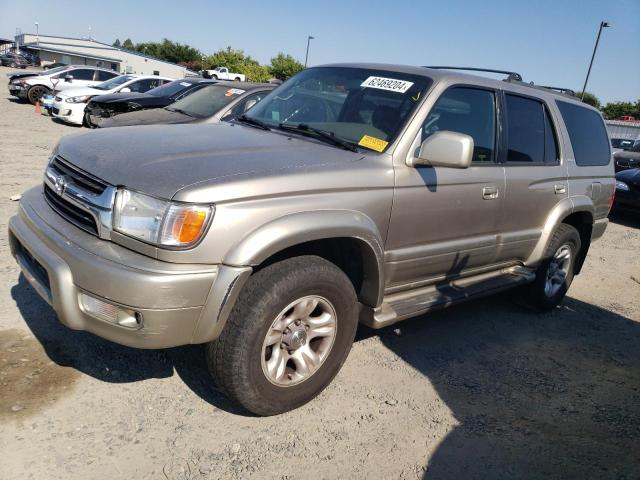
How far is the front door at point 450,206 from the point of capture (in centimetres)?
324

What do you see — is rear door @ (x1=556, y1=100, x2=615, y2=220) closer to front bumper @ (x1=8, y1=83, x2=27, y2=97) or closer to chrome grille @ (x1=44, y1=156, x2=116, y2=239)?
chrome grille @ (x1=44, y1=156, x2=116, y2=239)

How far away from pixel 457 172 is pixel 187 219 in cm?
191

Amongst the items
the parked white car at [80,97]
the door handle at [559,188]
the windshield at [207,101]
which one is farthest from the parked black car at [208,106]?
the parked white car at [80,97]

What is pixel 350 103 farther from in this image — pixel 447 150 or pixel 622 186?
pixel 622 186

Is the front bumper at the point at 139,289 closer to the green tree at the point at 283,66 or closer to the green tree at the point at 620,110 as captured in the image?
the green tree at the point at 620,110

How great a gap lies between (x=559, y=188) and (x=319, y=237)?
2736 millimetres

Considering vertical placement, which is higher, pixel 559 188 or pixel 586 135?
pixel 586 135

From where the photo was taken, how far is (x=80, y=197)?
2.69 metres

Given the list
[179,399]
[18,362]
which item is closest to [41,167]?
[18,362]

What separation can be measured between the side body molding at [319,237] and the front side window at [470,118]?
0.81 metres

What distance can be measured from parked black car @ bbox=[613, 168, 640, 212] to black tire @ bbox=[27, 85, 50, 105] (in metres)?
17.9

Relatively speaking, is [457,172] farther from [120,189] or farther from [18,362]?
[18,362]

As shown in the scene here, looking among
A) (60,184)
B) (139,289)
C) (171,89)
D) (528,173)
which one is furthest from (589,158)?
(171,89)

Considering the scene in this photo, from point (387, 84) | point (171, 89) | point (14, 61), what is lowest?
point (14, 61)
